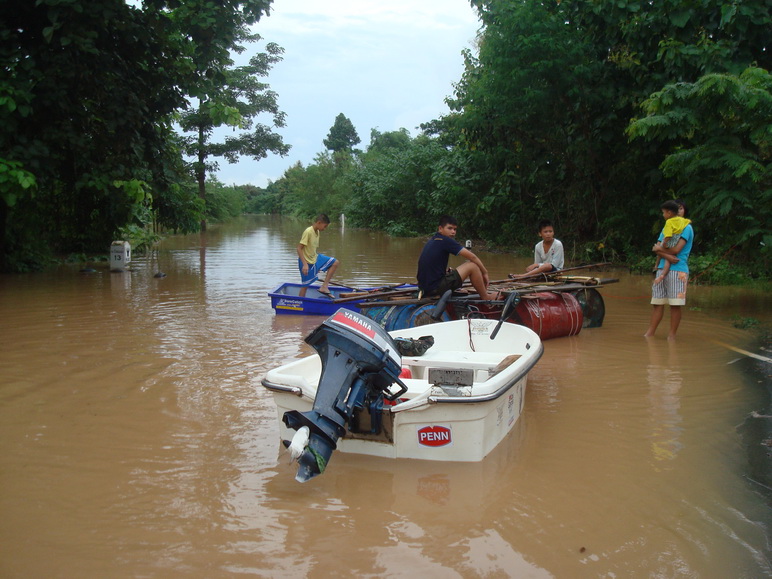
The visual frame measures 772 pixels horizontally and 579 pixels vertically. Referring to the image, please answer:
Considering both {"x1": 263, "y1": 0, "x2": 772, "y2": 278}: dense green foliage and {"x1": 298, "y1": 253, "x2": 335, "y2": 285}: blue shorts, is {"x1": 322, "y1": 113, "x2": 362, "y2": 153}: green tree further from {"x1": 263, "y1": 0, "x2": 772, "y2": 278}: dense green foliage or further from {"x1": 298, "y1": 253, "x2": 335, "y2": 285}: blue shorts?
{"x1": 298, "y1": 253, "x2": 335, "y2": 285}: blue shorts

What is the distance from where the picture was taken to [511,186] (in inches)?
902

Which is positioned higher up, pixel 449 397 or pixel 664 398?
pixel 449 397

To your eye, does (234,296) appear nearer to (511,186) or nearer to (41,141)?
(41,141)

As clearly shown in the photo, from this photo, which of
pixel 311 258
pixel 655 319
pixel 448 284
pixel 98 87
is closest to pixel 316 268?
pixel 311 258

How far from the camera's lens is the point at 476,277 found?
8.54 metres

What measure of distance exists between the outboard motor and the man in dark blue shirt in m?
3.93

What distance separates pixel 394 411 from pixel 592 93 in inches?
545

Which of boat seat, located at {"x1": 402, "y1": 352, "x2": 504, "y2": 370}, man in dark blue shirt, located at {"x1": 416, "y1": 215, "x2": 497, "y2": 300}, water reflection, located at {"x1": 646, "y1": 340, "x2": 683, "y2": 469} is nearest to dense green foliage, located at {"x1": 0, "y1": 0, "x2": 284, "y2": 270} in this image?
man in dark blue shirt, located at {"x1": 416, "y1": 215, "x2": 497, "y2": 300}

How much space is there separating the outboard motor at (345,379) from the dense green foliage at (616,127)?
7.09m

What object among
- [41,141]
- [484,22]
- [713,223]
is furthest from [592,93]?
[41,141]

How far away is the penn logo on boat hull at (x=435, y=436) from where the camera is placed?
468cm

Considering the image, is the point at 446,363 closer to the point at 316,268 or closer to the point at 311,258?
the point at 316,268

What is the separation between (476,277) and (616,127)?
10.0 metres

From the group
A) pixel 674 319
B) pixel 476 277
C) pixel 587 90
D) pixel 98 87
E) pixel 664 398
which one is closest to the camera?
pixel 664 398
